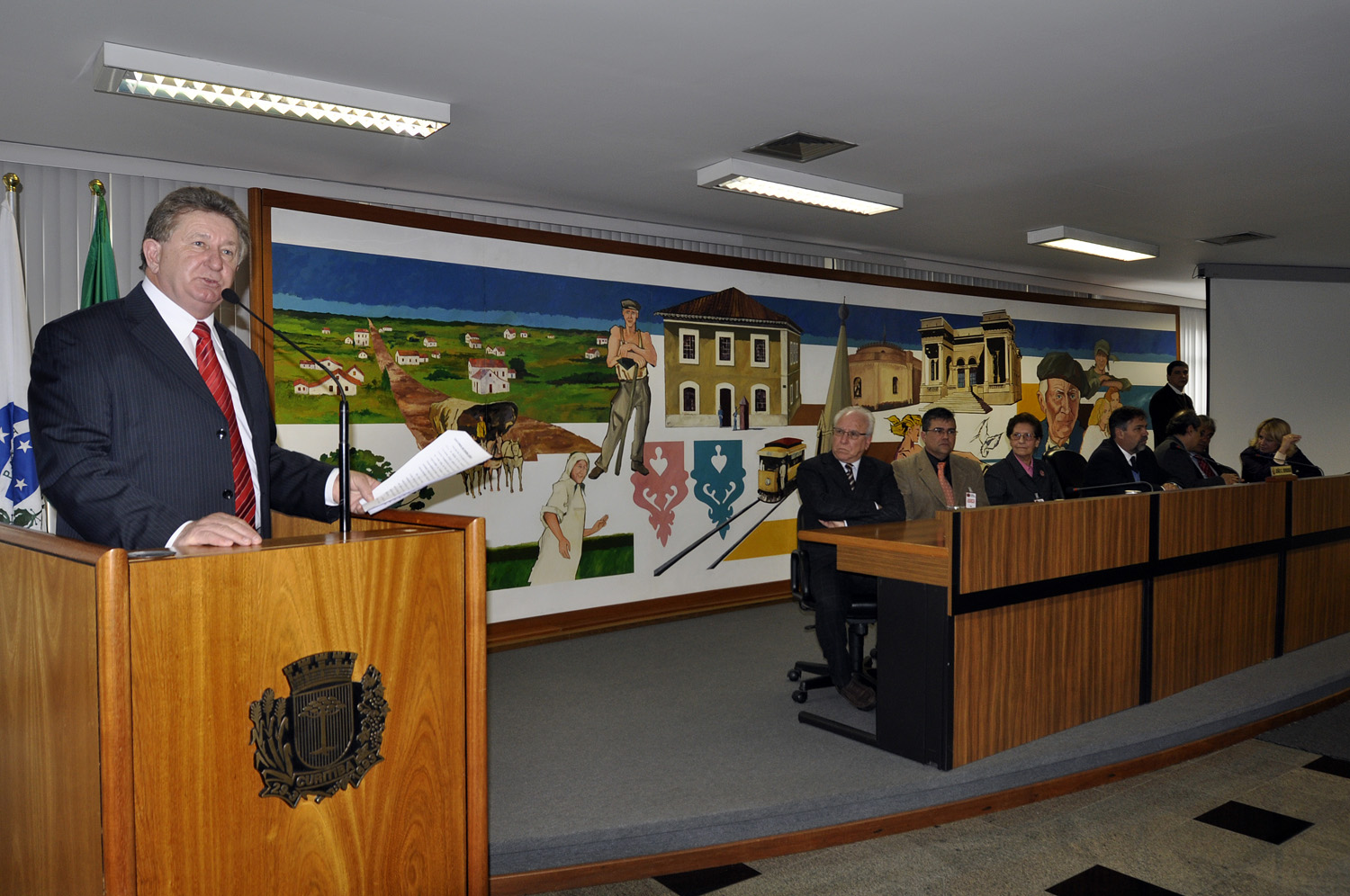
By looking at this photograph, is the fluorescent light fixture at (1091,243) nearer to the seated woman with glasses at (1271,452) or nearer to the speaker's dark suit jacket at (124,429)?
the seated woman with glasses at (1271,452)

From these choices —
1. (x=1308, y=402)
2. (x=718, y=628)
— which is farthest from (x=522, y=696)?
(x=1308, y=402)

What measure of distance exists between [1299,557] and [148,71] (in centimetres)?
646

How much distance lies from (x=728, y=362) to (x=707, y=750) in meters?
3.58

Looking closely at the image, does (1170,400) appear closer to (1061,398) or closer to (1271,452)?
(1061,398)

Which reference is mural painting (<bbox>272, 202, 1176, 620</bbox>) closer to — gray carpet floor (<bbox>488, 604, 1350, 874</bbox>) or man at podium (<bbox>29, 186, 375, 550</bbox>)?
gray carpet floor (<bbox>488, 604, 1350, 874</bbox>)

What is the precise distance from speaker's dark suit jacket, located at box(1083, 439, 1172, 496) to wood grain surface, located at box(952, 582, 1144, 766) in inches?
50.1

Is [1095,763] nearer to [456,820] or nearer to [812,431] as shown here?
[456,820]

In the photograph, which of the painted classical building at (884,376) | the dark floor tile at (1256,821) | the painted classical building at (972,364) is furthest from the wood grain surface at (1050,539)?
the painted classical building at (972,364)

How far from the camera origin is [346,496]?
5.74 ft

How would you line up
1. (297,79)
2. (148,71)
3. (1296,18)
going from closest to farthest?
(1296,18)
(148,71)
(297,79)

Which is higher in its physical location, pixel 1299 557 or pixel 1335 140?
pixel 1335 140

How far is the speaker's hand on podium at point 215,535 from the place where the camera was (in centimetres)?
150

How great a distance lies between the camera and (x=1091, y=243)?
7.07 m

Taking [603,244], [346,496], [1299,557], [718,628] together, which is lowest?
[718,628]
